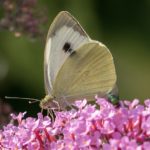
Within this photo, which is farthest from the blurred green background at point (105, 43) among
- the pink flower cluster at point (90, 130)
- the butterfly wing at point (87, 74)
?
the pink flower cluster at point (90, 130)

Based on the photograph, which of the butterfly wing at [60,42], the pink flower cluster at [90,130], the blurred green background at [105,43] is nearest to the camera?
the pink flower cluster at [90,130]

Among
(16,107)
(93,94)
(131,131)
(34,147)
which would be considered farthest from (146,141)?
Answer: (16,107)

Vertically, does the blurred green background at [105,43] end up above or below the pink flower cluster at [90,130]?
above

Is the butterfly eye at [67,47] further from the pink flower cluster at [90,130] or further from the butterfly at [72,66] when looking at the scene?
the pink flower cluster at [90,130]

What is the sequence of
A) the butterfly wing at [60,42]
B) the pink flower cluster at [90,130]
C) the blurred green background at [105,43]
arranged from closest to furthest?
the pink flower cluster at [90,130]
the butterfly wing at [60,42]
the blurred green background at [105,43]

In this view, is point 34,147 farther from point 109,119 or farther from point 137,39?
point 137,39

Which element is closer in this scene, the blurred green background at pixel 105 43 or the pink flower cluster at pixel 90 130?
the pink flower cluster at pixel 90 130

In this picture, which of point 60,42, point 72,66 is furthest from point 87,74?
point 60,42

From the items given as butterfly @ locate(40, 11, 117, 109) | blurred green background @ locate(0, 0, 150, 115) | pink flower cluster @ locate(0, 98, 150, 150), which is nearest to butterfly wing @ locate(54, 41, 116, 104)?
butterfly @ locate(40, 11, 117, 109)

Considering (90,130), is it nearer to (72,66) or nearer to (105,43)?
(72,66)
